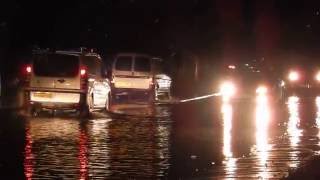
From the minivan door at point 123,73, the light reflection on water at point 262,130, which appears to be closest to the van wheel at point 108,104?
the minivan door at point 123,73

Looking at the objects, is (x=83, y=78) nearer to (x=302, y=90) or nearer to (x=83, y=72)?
(x=83, y=72)

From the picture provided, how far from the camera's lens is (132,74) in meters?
33.7

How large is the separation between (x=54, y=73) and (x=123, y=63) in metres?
9.00

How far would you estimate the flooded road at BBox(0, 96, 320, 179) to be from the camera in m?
13.8

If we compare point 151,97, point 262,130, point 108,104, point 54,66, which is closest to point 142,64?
point 151,97

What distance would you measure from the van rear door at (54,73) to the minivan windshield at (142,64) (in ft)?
28.3

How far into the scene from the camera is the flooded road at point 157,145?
13766mm

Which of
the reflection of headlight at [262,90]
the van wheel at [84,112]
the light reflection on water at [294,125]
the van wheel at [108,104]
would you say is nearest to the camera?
the light reflection on water at [294,125]

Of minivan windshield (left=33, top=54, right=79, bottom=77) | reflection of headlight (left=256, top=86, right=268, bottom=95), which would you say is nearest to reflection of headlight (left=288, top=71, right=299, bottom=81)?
reflection of headlight (left=256, top=86, right=268, bottom=95)

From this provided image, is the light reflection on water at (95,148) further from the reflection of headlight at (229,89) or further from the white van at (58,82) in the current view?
the reflection of headlight at (229,89)

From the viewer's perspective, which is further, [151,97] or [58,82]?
[151,97]

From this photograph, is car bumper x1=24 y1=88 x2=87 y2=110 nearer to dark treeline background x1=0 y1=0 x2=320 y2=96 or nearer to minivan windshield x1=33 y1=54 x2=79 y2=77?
minivan windshield x1=33 y1=54 x2=79 y2=77

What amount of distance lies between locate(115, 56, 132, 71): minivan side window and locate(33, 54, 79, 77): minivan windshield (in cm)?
855

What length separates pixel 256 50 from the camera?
221ft
